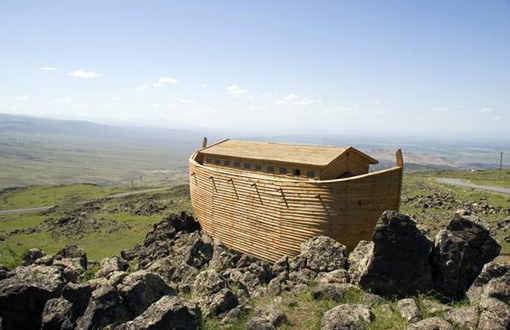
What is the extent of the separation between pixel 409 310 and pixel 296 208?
26.4 ft

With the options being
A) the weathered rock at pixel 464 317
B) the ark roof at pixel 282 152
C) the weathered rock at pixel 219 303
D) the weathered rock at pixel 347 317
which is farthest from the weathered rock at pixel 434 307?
the ark roof at pixel 282 152

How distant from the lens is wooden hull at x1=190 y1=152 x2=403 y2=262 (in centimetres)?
1720

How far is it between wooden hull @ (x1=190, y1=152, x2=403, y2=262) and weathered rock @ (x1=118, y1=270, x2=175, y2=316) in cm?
750

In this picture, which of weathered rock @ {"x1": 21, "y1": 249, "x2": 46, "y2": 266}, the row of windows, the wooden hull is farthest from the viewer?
the row of windows

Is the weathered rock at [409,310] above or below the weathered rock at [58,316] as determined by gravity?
above

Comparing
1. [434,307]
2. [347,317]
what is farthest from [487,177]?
[347,317]

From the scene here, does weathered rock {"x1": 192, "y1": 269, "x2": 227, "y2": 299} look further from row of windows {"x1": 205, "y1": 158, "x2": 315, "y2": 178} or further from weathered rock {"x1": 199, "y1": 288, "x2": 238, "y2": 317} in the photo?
row of windows {"x1": 205, "y1": 158, "x2": 315, "y2": 178}

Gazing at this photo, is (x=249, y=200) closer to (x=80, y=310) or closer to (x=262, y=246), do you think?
(x=262, y=246)

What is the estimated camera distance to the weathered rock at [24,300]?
11.9m

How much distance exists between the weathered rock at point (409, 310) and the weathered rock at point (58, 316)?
30.5 ft

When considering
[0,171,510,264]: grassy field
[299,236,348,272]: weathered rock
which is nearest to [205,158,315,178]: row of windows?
[299,236,348,272]: weathered rock

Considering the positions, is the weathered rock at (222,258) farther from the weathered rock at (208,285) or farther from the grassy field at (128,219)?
the grassy field at (128,219)

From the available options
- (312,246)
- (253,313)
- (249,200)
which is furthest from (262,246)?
(253,313)

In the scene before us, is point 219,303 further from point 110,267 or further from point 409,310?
point 110,267
